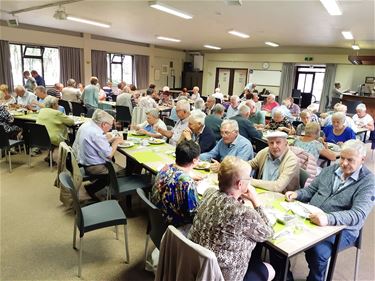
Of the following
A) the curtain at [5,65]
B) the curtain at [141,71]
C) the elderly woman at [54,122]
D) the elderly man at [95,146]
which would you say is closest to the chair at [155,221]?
the elderly man at [95,146]

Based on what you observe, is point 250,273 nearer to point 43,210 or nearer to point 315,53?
point 43,210

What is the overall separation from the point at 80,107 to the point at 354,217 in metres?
6.25

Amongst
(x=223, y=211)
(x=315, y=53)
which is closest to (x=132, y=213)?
(x=223, y=211)

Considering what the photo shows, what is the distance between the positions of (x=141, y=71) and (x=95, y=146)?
33.9ft

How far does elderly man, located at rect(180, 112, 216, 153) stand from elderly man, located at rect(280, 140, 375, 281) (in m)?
1.52

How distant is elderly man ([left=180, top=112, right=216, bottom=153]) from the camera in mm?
3446

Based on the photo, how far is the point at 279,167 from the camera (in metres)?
2.49

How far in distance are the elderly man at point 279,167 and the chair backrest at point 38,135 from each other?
341 cm

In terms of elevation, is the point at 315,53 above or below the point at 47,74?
above

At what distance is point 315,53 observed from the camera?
11.7m

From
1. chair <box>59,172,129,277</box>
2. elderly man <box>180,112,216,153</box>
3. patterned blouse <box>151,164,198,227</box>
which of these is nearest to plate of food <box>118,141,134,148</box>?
elderly man <box>180,112,216,153</box>

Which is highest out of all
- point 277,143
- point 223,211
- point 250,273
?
point 277,143

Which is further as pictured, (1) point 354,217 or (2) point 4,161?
(2) point 4,161

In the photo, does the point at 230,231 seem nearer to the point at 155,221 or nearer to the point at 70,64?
the point at 155,221
